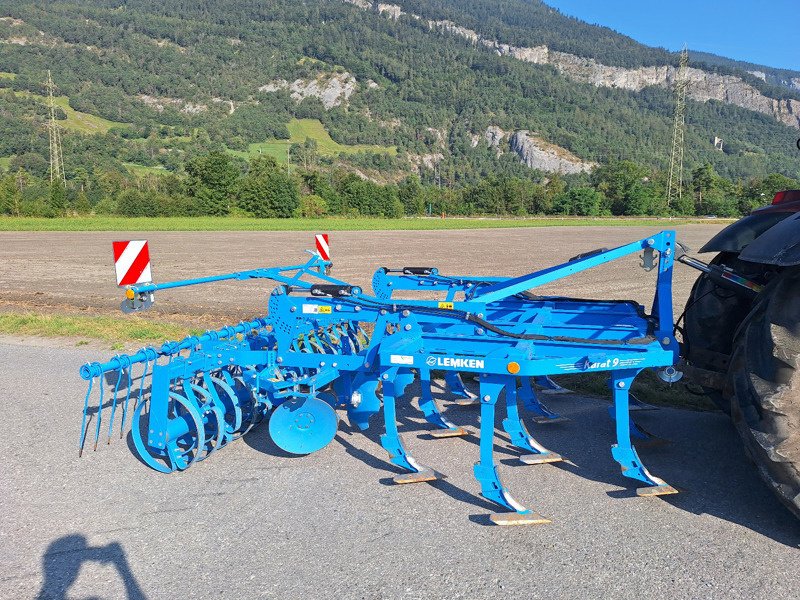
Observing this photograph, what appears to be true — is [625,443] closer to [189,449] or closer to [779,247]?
[779,247]

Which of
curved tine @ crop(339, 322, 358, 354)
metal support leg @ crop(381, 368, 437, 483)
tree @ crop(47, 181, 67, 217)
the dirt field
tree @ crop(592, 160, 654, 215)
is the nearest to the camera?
metal support leg @ crop(381, 368, 437, 483)

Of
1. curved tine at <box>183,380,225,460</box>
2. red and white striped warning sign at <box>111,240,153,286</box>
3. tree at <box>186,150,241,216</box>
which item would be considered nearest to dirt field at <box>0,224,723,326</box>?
red and white striped warning sign at <box>111,240,153,286</box>

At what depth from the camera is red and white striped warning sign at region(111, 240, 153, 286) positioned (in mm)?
6141

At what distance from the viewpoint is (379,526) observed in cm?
358

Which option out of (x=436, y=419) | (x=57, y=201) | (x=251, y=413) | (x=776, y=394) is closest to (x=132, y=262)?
(x=251, y=413)

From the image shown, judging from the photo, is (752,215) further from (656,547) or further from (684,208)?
(684,208)

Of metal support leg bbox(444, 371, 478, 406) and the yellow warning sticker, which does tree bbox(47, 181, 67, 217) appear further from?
the yellow warning sticker

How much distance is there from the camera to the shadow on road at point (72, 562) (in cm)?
298

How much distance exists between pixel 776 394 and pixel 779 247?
786mm

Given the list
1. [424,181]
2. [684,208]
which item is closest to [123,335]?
[684,208]

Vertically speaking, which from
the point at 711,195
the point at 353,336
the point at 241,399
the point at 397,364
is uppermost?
the point at 711,195

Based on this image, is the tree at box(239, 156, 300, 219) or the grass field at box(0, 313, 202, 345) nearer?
the grass field at box(0, 313, 202, 345)

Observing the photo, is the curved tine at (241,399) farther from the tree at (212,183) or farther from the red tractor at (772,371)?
the tree at (212,183)

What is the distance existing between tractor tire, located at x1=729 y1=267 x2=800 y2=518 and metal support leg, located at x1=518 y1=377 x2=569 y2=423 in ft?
6.20
